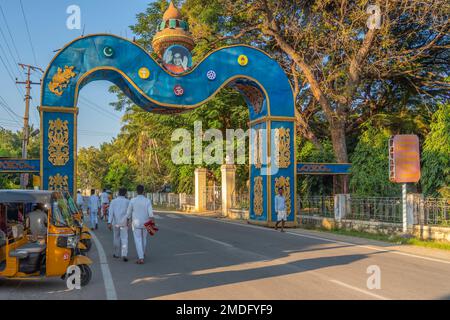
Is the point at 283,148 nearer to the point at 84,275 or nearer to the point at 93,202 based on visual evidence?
the point at 93,202

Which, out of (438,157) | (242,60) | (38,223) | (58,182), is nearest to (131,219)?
(38,223)

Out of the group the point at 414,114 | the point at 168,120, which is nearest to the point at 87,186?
the point at 168,120

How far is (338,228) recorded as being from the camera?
19.9 m

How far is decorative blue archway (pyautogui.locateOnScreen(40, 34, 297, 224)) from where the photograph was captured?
719 inches

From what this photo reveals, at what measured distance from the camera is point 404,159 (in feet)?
54.5

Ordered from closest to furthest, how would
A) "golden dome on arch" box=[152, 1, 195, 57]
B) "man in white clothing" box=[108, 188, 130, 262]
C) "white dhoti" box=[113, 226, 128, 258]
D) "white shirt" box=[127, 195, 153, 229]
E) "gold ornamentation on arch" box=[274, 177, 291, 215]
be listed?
"white shirt" box=[127, 195, 153, 229] → "white dhoti" box=[113, 226, 128, 258] → "man in white clothing" box=[108, 188, 130, 262] → "gold ornamentation on arch" box=[274, 177, 291, 215] → "golden dome on arch" box=[152, 1, 195, 57]

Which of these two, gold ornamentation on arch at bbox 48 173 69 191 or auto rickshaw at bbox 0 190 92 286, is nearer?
auto rickshaw at bbox 0 190 92 286

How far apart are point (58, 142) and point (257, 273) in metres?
11.2

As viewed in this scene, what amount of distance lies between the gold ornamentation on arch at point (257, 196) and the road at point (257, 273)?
6.82 meters

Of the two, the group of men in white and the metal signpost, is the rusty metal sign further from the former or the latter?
the group of men in white

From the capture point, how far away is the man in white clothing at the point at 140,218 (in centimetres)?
1120

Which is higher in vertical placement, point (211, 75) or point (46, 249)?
point (211, 75)

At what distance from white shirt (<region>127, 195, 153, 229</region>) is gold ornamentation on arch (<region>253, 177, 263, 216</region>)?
1113 centimetres

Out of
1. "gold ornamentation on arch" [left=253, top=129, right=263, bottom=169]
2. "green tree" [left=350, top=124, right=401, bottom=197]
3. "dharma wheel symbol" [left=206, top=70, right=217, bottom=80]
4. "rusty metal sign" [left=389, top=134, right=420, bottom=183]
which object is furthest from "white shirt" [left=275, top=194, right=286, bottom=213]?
"dharma wheel symbol" [left=206, top=70, right=217, bottom=80]
